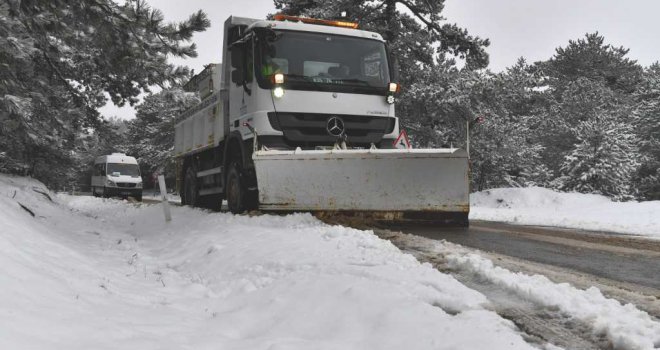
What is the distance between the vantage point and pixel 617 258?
5.68m

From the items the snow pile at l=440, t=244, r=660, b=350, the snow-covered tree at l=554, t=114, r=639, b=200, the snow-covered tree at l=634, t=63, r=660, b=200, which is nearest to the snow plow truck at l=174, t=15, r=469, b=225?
the snow pile at l=440, t=244, r=660, b=350

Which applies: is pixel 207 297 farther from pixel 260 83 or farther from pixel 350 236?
pixel 260 83

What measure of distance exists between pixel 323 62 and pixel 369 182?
2.16 meters

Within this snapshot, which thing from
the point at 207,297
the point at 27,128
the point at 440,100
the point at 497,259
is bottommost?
the point at 207,297

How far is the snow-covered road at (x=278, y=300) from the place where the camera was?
9.44 ft

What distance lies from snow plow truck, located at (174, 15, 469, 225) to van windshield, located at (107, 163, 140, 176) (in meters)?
21.3

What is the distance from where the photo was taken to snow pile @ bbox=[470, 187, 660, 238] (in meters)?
10.9

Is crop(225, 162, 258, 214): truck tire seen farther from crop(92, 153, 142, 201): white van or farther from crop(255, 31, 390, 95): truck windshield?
crop(92, 153, 142, 201): white van

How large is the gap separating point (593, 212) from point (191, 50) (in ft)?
36.2

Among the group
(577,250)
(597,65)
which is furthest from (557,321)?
(597,65)

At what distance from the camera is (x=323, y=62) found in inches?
345

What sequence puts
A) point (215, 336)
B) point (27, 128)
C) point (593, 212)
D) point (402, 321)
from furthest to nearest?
1. point (593, 212)
2. point (27, 128)
3. point (215, 336)
4. point (402, 321)

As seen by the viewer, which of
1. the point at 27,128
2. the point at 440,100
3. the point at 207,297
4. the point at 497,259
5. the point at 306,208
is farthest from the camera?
the point at 440,100

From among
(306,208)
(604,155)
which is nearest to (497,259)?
(306,208)
